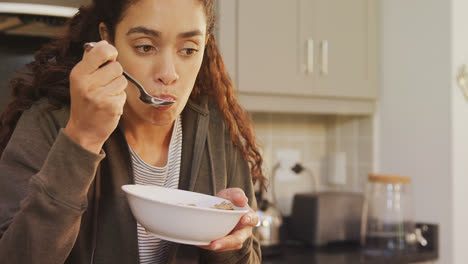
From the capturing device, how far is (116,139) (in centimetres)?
102

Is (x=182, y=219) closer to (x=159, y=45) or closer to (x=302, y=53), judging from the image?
(x=159, y=45)

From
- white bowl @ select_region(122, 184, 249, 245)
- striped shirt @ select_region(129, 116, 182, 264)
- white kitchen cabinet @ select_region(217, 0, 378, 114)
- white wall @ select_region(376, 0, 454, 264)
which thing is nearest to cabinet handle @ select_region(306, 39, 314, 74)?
white kitchen cabinet @ select_region(217, 0, 378, 114)

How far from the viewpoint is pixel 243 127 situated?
121 centimetres

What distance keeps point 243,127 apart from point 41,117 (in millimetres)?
469

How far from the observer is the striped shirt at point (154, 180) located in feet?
3.38

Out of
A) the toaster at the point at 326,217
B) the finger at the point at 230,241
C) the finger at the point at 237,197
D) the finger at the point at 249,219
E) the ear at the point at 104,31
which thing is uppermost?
the ear at the point at 104,31

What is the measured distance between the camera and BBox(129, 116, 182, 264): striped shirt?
3.38ft

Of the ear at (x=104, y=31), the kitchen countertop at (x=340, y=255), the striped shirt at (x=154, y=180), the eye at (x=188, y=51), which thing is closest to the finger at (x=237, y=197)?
the striped shirt at (x=154, y=180)

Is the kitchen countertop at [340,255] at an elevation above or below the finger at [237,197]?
below

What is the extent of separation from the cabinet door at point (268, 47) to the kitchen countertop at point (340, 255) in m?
0.61

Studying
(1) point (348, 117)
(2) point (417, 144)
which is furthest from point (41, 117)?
(1) point (348, 117)

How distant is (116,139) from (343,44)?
135cm

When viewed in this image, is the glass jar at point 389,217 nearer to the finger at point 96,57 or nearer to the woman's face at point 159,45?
the woman's face at point 159,45

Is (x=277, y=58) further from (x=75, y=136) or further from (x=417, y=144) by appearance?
(x=75, y=136)
